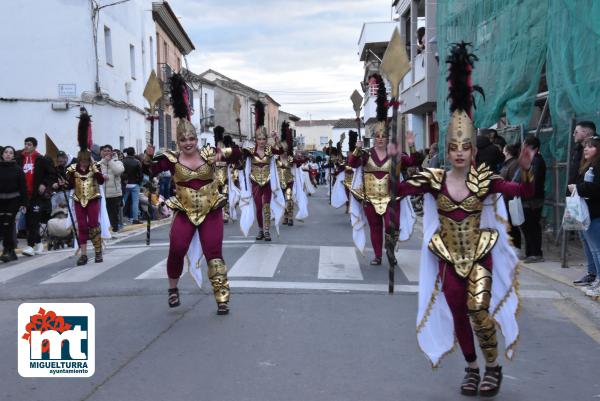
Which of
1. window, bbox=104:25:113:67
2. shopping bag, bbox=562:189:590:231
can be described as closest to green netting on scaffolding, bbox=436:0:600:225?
shopping bag, bbox=562:189:590:231

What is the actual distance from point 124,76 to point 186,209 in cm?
2068

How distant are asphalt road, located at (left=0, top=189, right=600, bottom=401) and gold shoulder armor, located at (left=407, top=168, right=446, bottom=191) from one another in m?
1.40

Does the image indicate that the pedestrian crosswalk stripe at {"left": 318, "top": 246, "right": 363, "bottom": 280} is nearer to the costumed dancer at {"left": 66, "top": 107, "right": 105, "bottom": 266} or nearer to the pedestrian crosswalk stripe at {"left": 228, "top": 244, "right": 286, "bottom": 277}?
the pedestrian crosswalk stripe at {"left": 228, "top": 244, "right": 286, "bottom": 277}

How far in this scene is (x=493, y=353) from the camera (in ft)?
15.8

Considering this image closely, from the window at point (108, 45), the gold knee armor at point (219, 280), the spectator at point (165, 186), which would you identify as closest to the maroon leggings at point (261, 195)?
the gold knee armor at point (219, 280)

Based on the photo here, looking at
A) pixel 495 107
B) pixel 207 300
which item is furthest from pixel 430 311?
pixel 495 107

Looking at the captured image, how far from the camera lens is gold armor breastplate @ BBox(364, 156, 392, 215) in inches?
406

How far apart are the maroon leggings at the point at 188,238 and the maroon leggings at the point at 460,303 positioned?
9.75 ft

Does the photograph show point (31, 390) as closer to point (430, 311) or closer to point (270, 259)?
point (430, 311)

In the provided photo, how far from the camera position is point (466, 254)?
4.92 m

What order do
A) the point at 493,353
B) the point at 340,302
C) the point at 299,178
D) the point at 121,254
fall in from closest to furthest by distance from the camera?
the point at 493,353
the point at 340,302
the point at 121,254
the point at 299,178

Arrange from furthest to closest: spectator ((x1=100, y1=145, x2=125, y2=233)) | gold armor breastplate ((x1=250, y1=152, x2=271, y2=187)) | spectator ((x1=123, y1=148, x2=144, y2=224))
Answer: spectator ((x1=123, y1=148, x2=144, y2=224)) → spectator ((x1=100, y1=145, x2=125, y2=233)) → gold armor breastplate ((x1=250, y1=152, x2=271, y2=187))

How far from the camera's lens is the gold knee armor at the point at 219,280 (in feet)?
23.8

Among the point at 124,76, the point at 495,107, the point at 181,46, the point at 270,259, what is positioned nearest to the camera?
the point at 270,259
